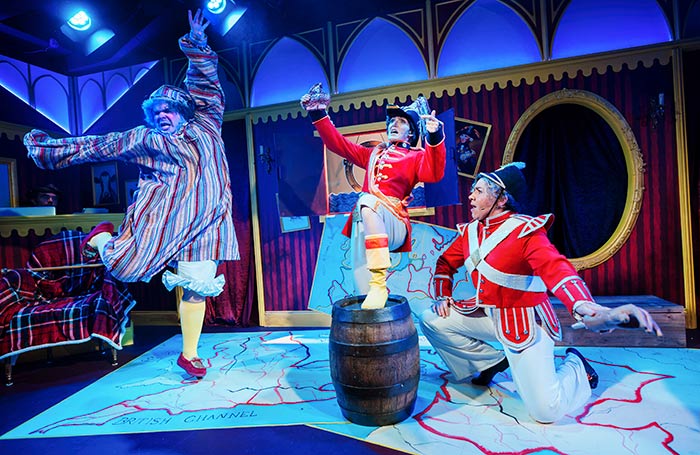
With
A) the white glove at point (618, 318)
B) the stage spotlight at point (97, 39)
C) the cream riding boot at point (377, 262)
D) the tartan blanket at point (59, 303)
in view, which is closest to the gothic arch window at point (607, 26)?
the cream riding boot at point (377, 262)

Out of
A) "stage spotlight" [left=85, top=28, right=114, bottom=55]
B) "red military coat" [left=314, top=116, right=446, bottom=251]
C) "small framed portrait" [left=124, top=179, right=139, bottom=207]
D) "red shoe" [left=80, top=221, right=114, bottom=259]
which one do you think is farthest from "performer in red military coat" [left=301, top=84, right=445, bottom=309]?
"stage spotlight" [left=85, top=28, right=114, bottom=55]

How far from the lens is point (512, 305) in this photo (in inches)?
82.4

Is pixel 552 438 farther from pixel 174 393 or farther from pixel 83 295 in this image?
pixel 83 295

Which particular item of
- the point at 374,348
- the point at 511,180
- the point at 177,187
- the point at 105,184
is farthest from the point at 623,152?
the point at 105,184

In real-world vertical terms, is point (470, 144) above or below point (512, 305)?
above

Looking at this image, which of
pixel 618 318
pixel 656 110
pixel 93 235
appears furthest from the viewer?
pixel 656 110

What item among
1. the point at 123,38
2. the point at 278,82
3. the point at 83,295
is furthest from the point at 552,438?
the point at 123,38

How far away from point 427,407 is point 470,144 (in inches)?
94.2

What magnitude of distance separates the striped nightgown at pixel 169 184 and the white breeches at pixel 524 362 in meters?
1.46

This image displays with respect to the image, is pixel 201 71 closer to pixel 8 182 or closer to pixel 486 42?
pixel 486 42

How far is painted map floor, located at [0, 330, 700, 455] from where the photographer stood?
6.06 feet

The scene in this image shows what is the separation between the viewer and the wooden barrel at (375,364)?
1.97 m

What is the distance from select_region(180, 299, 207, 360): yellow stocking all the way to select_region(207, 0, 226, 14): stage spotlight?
2902mm

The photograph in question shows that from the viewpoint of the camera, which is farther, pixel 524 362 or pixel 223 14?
pixel 223 14
